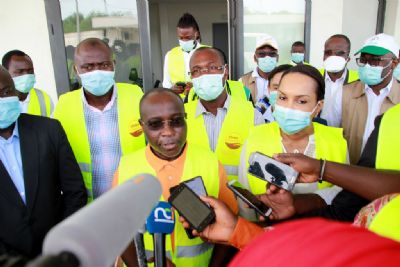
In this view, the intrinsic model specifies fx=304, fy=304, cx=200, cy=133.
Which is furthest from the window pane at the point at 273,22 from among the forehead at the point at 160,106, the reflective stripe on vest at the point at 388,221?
the reflective stripe on vest at the point at 388,221

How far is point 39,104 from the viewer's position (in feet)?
9.52

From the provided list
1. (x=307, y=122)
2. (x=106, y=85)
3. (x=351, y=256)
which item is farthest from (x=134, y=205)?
(x=106, y=85)

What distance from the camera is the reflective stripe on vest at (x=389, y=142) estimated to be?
1094 millimetres

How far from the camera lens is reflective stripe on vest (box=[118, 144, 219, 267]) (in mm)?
1421

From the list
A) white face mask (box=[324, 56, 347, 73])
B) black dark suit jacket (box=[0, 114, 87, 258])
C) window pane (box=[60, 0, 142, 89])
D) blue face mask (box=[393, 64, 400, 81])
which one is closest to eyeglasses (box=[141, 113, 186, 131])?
black dark suit jacket (box=[0, 114, 87, 258])

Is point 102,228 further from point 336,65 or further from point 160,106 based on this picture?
point 336,65

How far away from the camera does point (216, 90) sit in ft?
7.30

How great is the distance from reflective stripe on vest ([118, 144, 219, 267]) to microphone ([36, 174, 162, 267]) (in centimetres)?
103

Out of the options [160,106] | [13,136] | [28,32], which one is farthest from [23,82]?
[160,106]

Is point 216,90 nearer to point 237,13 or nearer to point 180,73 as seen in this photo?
point 180,73

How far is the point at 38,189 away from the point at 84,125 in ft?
1.83

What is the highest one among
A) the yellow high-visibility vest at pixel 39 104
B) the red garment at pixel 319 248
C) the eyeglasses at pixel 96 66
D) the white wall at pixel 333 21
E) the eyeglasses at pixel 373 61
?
the white wall at pixel 333 21

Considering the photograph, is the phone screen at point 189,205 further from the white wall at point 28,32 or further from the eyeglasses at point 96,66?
the white wall at point 28,32

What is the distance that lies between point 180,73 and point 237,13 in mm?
1661
